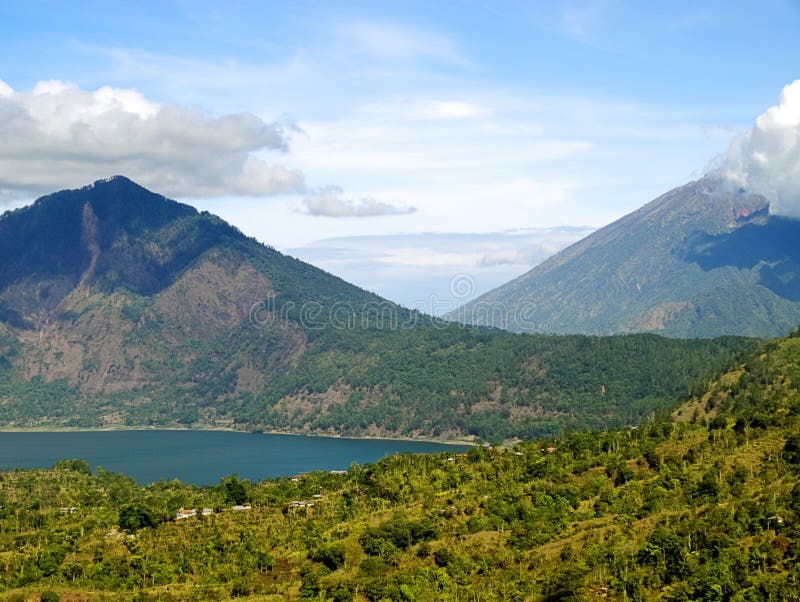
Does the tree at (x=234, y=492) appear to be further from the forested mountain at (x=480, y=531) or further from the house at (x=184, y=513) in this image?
the house at (x=184, y=513)

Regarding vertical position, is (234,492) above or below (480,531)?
below

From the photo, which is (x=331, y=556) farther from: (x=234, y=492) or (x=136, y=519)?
(x=234, y=492)

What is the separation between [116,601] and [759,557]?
171 feet

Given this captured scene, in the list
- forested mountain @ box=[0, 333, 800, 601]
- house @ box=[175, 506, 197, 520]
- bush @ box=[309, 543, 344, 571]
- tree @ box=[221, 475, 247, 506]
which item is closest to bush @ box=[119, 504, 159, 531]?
forested mountain @ box=[0, 333, 800, 601]

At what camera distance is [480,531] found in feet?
316

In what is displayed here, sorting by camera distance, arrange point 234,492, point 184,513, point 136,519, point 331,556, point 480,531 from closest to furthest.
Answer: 1. point 331,556
2. point 480,531
3. point 136,519
4. point 184,513
5. point 234,492

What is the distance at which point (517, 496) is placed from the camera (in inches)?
4161

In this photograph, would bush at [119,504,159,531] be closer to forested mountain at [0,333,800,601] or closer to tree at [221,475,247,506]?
forested mountain at [0,333,800,601]

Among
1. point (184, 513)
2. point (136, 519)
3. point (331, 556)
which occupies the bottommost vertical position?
point (184, 513)

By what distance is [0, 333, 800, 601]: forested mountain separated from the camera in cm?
7725

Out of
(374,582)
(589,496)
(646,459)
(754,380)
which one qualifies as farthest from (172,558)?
(754,380)

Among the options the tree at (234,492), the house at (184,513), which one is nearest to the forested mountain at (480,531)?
the tree at (234,492)

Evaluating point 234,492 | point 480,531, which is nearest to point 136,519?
point 234,492

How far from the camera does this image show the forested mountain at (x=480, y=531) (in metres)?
77.2
